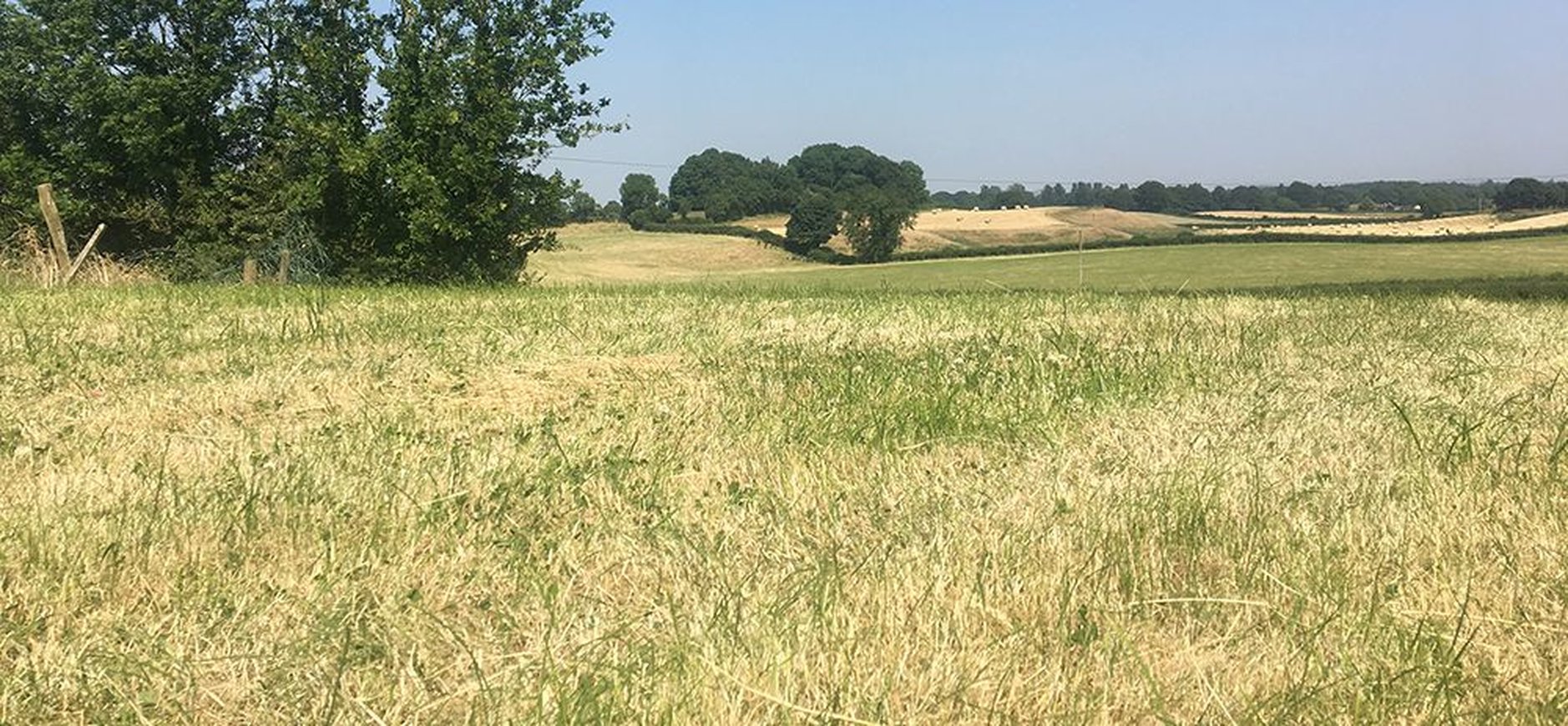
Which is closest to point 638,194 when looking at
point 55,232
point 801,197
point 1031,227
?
point 801,197

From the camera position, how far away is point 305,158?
28.4m

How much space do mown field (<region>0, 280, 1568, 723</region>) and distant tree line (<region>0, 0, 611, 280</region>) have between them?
21.3 meters

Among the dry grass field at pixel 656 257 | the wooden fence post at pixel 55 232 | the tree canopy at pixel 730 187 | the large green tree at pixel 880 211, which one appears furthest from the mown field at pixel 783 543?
the tree canopy at pixel 730 187

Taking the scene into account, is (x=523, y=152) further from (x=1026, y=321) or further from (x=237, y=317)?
(x=1026, y=321)

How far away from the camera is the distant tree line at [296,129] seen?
26.6m

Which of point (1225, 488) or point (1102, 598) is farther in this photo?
point (1225, 488)

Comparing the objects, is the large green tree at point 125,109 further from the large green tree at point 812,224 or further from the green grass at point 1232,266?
the large green tree at point 812,224

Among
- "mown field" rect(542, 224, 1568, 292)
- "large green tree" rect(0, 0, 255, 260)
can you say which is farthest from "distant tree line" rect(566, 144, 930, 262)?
"large green tree" rect(0, 0, 255, 260)

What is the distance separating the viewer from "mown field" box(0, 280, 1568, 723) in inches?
84.8

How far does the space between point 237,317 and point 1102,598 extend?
9.15 metres

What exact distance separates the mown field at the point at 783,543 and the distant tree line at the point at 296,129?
21.3m

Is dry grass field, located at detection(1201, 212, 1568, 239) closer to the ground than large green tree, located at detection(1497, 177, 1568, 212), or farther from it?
closer to the ground

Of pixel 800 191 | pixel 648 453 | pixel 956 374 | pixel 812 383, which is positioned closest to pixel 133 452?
pixel 648 453

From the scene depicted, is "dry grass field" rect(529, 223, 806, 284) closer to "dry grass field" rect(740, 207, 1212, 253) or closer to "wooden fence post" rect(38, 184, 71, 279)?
"dry grass field" rect(740, 207, 1212, 253)
